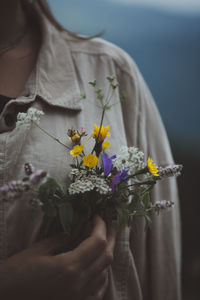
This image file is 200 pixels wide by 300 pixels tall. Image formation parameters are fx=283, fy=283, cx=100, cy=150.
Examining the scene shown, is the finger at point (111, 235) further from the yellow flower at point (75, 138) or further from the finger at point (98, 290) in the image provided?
the yellow flower at point (75, 138)

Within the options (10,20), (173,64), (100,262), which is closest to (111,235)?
(100,262)

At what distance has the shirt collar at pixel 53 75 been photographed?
66 cm

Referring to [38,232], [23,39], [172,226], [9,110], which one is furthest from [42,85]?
[172,226]

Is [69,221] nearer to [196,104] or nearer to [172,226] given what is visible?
[172,226]

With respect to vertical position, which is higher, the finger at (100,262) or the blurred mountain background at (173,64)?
the blurred mountain background at (173,64)

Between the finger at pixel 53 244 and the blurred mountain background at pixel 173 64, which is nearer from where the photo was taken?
the finger at pixel 53 244

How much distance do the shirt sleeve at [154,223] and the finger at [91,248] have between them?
0.24 meters

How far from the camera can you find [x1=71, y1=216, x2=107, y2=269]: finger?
48 centimetres

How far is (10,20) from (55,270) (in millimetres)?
666

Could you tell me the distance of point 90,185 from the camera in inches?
17.7

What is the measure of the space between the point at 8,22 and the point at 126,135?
45cm

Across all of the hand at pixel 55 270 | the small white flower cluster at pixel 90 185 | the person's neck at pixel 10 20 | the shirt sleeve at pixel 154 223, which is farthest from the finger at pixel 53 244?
the person's neck at pixel 10 20

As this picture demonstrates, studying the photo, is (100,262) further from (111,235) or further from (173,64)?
(173,64)

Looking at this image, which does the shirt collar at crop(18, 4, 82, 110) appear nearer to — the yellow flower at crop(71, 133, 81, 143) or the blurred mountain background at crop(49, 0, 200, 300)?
the yellow flower at crop(71, 133, 81, 143)
